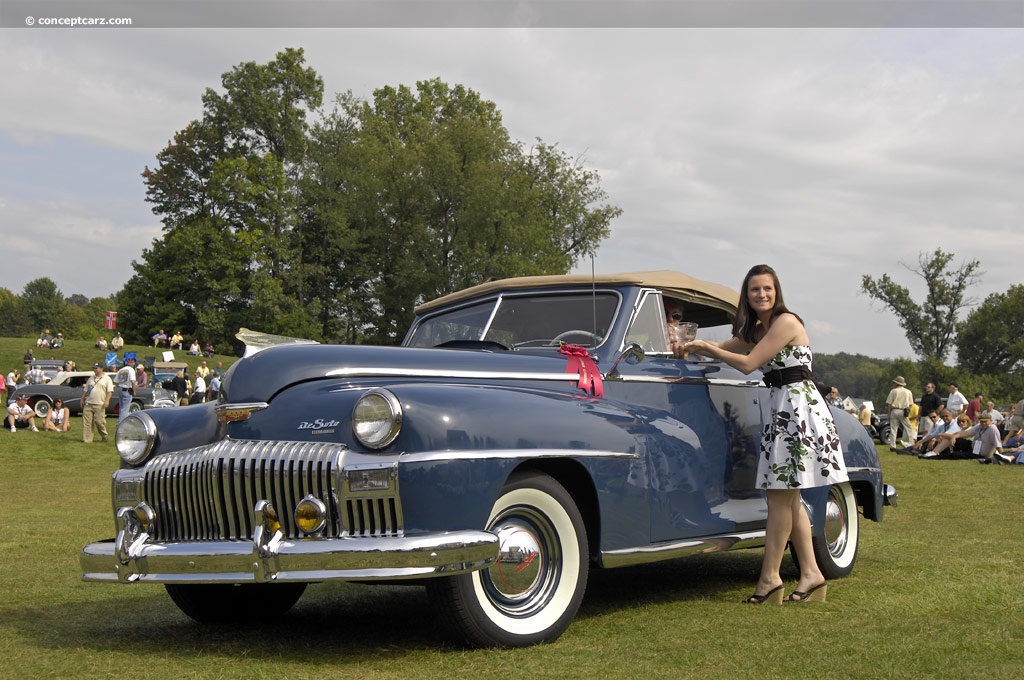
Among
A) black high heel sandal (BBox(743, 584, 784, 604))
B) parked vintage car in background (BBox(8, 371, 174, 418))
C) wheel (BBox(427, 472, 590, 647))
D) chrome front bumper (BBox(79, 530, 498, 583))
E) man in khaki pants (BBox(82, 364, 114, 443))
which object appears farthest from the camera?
parked vintage car in background (BBox(8, 371, 174, 418))

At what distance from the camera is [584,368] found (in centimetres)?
546

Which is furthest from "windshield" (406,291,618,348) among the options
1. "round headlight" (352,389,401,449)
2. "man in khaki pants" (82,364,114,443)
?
"man in khaki pants" (82,364,114,443)

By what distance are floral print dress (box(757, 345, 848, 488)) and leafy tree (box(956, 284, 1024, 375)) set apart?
77.4m

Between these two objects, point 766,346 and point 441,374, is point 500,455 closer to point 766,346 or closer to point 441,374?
point 441,374

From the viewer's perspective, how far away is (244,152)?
5544 cm

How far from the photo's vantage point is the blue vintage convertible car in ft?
14.0

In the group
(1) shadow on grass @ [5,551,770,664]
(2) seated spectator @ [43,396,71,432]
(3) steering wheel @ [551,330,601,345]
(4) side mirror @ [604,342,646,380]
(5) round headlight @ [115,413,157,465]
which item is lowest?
(1) shadow on grass @ [5,551,770,664]

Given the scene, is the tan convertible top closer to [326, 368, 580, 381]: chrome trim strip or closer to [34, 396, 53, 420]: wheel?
[326, 368, 580, 381]: chrome trim strip

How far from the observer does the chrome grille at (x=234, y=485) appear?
14.1ft

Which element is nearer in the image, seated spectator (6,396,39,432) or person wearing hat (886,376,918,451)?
person wearing hat (886,376,918,451)

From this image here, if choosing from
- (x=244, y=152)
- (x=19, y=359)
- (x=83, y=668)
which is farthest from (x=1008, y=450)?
(x=244, y=152)

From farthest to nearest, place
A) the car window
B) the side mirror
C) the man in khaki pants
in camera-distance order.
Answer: the man in khaki pants < the car window < the side mirror

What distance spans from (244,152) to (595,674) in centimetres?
5460

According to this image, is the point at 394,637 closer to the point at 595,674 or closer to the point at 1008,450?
the point at 595,674
